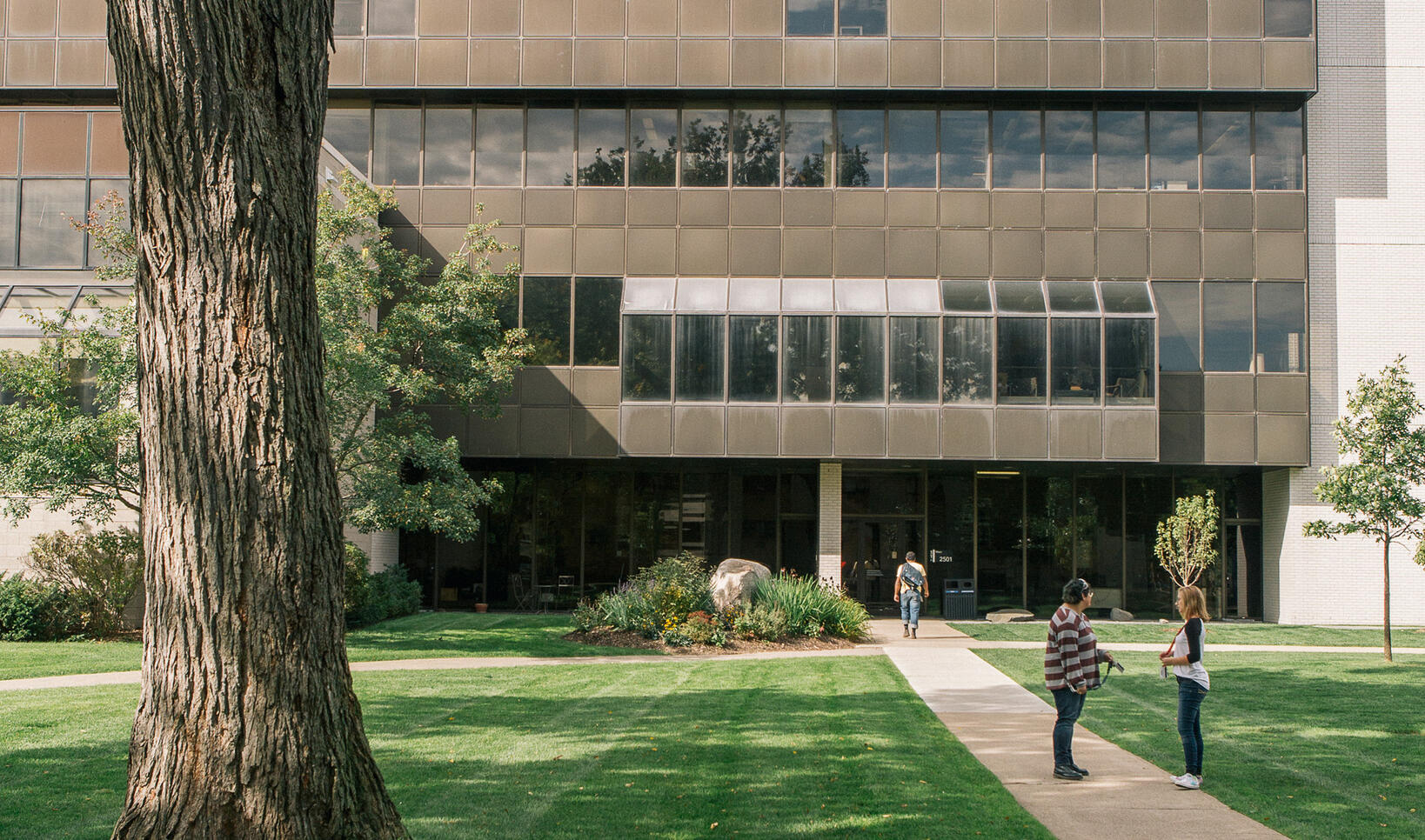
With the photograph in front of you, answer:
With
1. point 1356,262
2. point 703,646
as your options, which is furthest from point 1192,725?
point 1356,262

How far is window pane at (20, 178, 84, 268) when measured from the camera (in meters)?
23.2

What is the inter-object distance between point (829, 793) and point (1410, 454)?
14.1 metres

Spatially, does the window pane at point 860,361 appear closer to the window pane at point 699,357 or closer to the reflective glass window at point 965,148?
the window pane at point 699,357

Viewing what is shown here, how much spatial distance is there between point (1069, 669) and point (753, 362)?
15.8 meters

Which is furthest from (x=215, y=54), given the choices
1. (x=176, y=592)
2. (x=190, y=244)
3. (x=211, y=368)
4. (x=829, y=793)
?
(x=829, y=793)

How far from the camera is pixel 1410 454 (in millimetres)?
17219

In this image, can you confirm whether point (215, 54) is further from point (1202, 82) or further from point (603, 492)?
point (1202, 82)

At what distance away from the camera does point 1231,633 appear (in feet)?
74.0

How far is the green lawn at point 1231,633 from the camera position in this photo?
20.9 meters

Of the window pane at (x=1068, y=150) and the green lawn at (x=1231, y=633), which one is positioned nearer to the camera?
the green lawn at (x=1231, y=633)

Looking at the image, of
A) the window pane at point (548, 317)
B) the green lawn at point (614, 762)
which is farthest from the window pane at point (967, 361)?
the green lawn at point (614, 762)

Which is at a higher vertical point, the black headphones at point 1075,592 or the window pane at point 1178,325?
the window pane at point 1178,325

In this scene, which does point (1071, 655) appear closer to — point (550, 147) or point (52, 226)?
point (550, 147)

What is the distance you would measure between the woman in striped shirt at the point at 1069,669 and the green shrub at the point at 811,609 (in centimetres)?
1025
